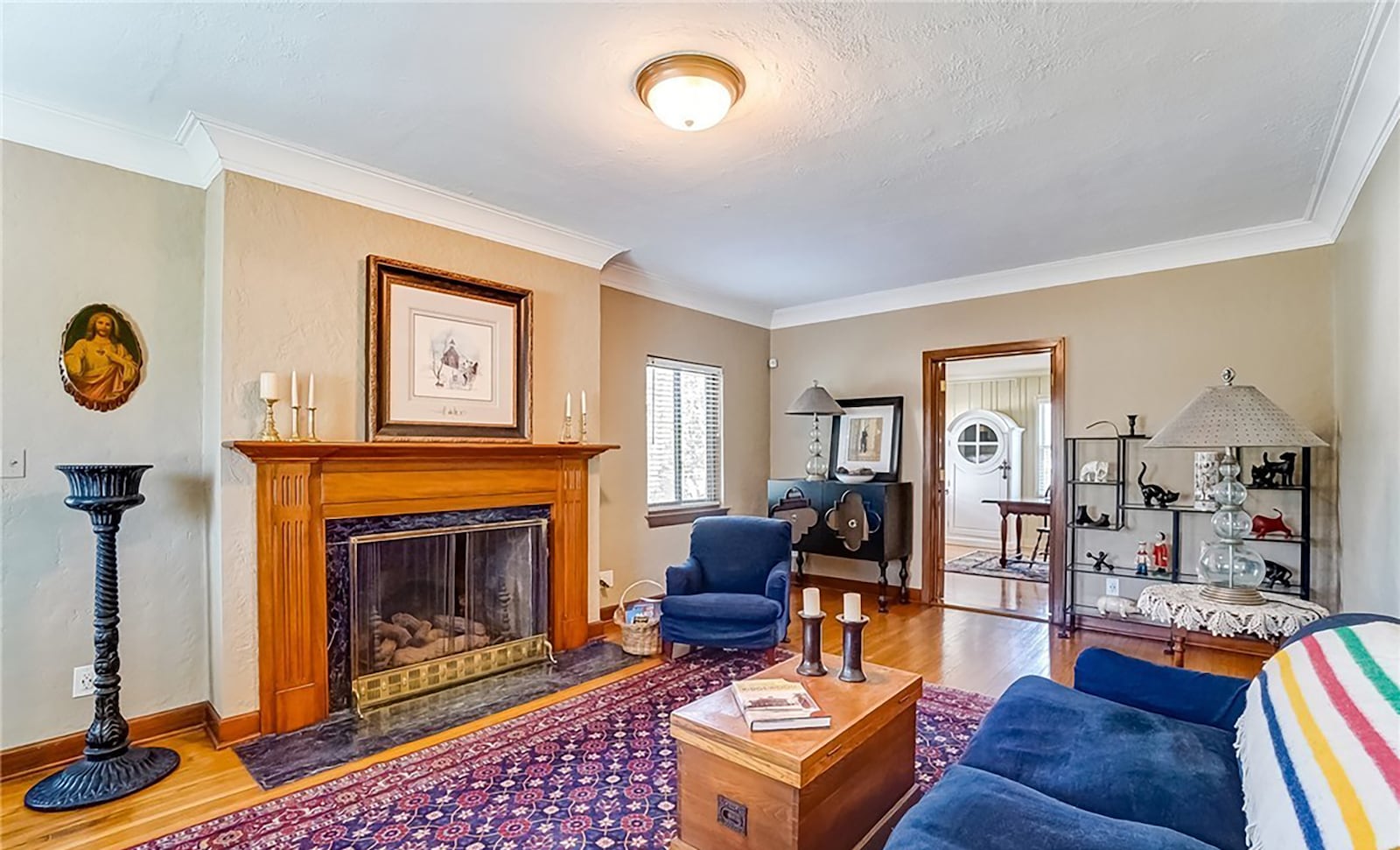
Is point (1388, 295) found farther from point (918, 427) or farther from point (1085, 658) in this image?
point (918, 427)

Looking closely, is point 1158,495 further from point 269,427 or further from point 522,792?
point 269,427

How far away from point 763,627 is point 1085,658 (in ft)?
5.52

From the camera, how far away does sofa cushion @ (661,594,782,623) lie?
3.58 meters

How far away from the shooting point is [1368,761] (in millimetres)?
1079

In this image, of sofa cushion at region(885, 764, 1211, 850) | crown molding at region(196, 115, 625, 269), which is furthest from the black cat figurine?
crown molding at region(196, 115, 625, 269)

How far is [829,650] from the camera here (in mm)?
3930

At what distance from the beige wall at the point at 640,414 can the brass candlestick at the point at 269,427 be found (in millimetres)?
2167

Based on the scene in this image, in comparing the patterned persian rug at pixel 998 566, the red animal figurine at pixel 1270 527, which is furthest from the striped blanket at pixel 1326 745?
the patterned persian rug at pixel 998 566

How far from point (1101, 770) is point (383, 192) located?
3575 millimetres

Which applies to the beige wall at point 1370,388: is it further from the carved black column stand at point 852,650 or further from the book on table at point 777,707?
the book on table at point 777,707

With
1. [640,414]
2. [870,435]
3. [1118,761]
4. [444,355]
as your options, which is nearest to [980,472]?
[870,435]

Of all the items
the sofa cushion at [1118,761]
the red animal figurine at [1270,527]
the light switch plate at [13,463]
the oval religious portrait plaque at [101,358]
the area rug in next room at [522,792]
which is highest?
the oval religious portrait plaque at [101,358]

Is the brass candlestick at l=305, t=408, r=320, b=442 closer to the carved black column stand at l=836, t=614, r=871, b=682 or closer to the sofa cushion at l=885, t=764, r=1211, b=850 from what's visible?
the carved black column stand at l=836, t=614, r=871, b=682

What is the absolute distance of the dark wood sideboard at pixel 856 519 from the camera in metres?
5.11
